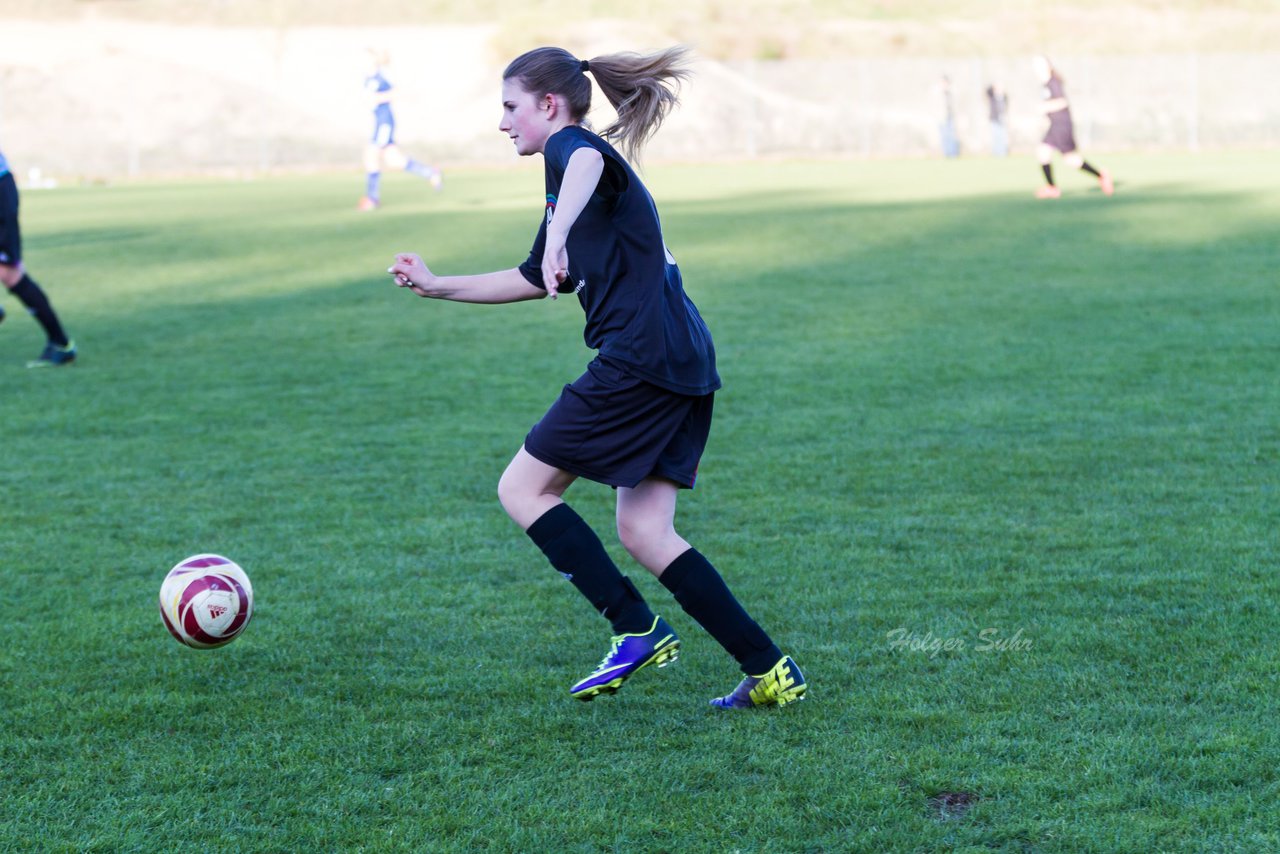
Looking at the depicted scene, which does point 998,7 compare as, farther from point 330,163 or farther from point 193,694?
point 193,694

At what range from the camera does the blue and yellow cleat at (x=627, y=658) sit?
3561 mm

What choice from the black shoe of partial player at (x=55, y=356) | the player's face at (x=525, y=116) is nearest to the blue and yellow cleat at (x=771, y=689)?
the player's face at (x=525, y=116)

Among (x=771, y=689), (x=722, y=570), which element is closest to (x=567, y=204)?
(x=771, y=689)

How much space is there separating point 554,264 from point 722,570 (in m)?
1.94

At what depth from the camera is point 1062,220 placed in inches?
642

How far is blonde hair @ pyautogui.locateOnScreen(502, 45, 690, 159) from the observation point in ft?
11.5

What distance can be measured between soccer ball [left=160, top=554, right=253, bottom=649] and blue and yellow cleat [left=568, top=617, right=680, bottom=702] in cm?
104

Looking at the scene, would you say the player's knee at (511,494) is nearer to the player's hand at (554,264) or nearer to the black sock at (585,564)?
the black sock at (585,564)

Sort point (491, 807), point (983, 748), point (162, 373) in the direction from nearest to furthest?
point (491, 807)
point (983, 748)
point (162, 373)

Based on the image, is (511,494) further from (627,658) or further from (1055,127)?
(1055,127)

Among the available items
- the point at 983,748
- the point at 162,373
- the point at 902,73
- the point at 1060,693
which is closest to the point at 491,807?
the point at 983,748

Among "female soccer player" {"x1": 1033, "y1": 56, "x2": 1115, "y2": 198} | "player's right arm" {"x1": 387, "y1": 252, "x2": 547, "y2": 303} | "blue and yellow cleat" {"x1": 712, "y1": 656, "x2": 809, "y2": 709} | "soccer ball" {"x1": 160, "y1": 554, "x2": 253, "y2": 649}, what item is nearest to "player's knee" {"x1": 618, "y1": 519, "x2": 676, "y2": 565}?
"blue and yellow cleat" {"x1": 712, "y1": 656, "x2": 809, "y2": 709}

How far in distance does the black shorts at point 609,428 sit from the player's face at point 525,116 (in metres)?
0.57

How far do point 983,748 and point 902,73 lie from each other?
1549 inches
